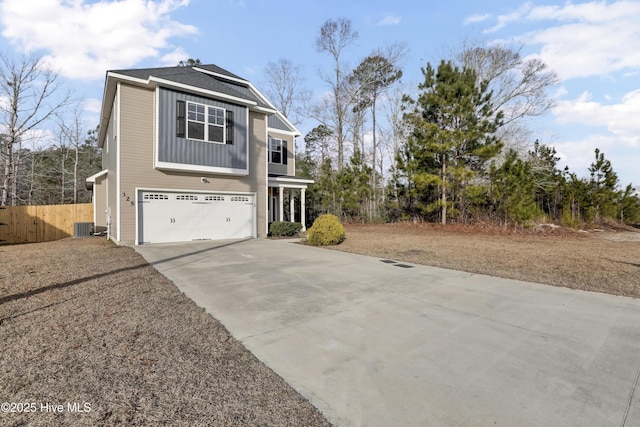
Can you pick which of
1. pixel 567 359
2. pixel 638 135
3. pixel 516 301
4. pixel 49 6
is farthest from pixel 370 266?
pixel 638 135

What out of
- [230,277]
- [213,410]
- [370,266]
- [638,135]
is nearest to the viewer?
[213,410]

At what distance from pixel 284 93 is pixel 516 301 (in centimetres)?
2685

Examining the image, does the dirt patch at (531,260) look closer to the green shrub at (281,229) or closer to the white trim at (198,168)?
the green shrub at (281,229)

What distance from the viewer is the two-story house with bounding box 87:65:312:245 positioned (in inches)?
415

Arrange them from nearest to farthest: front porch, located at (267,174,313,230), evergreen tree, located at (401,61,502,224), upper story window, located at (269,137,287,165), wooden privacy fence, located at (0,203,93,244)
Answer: wooden privacy fence, located at (0,203,93,244) < front porch, located at (267,174,313,230) < evergreen tree, located at (401,61,502,224) < upper story window, located at (269,137,287,165)

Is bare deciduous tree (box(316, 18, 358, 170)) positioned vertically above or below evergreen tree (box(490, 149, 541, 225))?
above

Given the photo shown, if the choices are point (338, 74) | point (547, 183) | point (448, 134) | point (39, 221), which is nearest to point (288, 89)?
point (338, 74)

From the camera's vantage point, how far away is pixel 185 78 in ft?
37.1

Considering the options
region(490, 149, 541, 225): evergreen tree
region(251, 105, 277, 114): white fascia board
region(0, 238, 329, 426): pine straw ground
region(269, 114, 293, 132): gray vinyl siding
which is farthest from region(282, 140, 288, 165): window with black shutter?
region(0, 238, 329, 426): pine straw ground

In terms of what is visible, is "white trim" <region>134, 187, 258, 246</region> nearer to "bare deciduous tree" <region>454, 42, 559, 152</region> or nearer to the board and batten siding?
the board and batten siding

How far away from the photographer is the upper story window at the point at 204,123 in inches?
434

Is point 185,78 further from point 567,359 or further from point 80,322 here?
Result: point 567,359

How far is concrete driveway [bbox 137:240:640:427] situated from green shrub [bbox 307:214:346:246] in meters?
4.85

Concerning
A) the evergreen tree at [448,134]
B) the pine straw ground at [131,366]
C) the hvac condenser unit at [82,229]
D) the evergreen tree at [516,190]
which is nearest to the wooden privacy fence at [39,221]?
the hvac condenser unit at [82,229]
